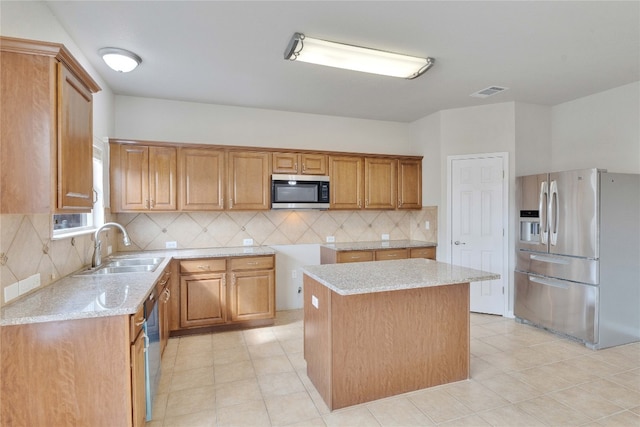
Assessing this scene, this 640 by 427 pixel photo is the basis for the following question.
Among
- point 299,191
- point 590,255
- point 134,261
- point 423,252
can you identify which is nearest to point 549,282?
point 590,255

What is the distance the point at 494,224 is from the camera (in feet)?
13.5

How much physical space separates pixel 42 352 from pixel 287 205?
9.08ft

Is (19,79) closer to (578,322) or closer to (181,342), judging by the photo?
(181,342)

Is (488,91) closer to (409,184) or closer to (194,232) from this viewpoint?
(409,184)

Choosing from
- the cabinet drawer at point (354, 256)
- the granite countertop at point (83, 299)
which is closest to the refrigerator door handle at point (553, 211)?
the cabinet drawer at point (354, 256)

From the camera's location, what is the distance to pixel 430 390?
7.99ft

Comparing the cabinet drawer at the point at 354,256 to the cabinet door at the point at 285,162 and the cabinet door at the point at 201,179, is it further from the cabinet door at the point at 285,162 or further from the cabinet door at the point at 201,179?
the cabinet door at the point at 201,179

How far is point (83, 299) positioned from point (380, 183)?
3615 millimetres

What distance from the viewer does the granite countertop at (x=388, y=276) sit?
2078 mm

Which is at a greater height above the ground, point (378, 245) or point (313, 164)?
point (313, 164)

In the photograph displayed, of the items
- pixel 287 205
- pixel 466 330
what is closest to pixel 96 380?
pixel 466 330

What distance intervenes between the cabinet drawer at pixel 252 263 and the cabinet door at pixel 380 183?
1572 millimetres

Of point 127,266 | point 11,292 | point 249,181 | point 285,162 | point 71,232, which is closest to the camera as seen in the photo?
point 11,292

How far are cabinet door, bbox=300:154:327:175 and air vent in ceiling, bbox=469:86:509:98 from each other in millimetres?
1937
